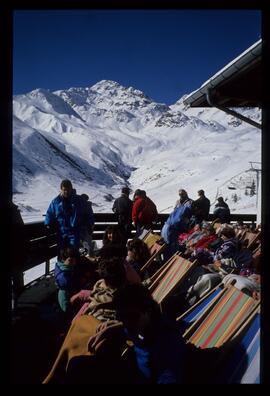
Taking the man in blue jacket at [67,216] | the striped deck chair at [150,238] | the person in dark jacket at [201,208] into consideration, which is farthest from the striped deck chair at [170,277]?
the person in dark jacket at [201,208]

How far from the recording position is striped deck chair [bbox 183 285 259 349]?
2.24 m

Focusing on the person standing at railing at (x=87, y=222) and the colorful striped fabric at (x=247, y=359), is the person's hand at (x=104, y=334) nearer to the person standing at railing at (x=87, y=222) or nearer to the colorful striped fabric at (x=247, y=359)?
the colorful striped fabric at (x=247, y=359)

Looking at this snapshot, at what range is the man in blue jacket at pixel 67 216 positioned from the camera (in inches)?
192

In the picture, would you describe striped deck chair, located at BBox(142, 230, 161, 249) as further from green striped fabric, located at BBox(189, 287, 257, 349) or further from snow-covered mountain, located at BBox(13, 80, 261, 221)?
snow-covered mountain, located at BBox(13, 80, 261, 221)

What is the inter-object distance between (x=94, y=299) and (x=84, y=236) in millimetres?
2752

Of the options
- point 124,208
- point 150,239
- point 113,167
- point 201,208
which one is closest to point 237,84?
point 150,239

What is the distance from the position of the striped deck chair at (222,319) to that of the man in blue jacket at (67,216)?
2.53 metres

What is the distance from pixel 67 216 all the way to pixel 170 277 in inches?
64.3

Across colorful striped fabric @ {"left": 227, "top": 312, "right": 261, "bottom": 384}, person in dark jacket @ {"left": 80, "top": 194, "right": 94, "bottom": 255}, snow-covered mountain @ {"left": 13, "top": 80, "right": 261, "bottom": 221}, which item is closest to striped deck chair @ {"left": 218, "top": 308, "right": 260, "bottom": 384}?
colorful striped fabric @ {"left": 227, "top": 312, "right": 261, "bottom": 384}

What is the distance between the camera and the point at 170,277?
3719 millimetres

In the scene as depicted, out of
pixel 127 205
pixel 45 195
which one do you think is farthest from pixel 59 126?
pixel 127 205

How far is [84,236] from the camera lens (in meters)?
5.39

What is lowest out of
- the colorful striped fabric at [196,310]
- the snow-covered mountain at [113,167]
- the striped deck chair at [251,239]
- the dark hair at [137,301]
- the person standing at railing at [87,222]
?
the colorful striped fabric at [196,310]
